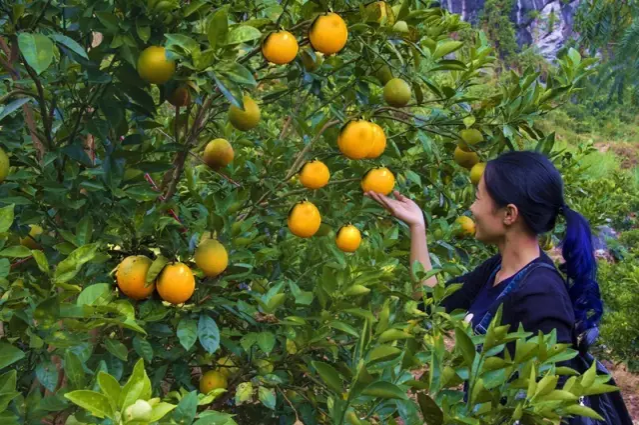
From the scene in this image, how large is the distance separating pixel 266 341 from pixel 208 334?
11cm

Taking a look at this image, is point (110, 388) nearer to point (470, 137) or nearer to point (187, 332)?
point (187, 332)

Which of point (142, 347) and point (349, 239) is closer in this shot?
point (142, 347)

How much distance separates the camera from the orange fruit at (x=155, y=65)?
1117mm

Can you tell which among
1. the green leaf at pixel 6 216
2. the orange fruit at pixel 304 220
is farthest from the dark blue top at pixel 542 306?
the green leaf at pixel 6 216

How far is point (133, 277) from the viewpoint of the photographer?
114 cm

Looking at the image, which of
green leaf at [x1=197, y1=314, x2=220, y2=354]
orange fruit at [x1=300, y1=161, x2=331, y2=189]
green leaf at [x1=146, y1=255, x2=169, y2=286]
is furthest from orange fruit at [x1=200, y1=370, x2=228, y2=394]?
orange fruit at [x1=300, y1=161, x2=331, y2=189]

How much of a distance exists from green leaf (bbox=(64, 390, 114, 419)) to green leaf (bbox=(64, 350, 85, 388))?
0.26 m

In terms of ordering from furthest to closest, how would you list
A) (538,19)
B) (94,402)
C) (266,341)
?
(538,19) < (266,341) < (94,402)

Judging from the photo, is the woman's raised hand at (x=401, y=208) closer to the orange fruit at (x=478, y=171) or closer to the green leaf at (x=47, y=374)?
the orange fruit at (x=478, y=171)

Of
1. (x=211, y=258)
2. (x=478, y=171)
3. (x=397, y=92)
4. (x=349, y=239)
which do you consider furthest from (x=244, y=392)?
(x=478, y=171)

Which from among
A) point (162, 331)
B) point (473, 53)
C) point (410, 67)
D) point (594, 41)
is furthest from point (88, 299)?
point (594, 41)

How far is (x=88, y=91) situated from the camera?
1.35 m

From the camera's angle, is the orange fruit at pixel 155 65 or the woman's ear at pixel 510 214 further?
the woman's ear at pixel 510 214

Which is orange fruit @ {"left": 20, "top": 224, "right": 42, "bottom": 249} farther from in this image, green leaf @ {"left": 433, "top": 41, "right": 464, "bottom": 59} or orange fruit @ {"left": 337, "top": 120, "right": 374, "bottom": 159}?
green leaf @ {"left": 433, "top": 41, "right": 464, "bottom": 59}
